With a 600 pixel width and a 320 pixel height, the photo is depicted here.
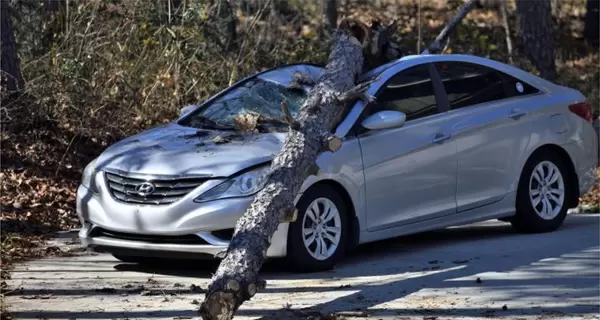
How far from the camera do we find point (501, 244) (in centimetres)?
1033

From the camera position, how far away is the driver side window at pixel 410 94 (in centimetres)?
981

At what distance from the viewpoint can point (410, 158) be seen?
969cm

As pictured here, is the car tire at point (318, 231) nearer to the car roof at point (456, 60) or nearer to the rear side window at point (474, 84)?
the car roof at point (456, 60)

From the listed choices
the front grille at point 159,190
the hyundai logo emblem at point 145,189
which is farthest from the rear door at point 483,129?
the hyundai logo emblem at point 145,189

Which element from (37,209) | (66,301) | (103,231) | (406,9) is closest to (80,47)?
(37,209)

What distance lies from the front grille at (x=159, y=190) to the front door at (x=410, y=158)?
1.50 metres

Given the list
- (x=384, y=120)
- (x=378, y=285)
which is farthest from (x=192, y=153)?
(x=378, y=285)

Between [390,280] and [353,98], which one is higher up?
[353,98]

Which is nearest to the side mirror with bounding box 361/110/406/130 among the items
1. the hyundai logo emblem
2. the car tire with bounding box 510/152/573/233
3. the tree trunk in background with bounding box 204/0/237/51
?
the car tire with bounding box 510/152/573/233

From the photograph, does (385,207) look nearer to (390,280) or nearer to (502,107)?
(390,280)

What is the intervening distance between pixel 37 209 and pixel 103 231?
108 inches

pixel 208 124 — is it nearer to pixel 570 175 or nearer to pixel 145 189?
pixel 145 189

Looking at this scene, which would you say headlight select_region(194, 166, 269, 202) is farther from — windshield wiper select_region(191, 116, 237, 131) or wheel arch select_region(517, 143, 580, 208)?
wheel arch select_region(517, 143, 580, 208)

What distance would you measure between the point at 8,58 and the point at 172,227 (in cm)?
535
